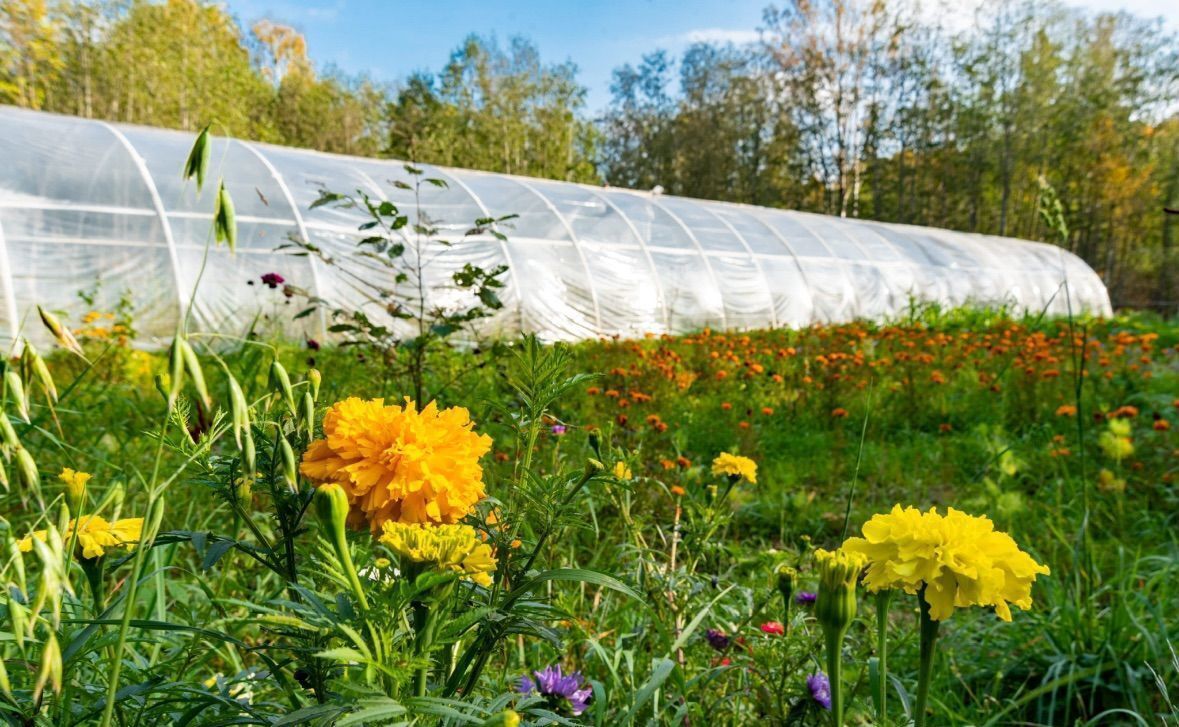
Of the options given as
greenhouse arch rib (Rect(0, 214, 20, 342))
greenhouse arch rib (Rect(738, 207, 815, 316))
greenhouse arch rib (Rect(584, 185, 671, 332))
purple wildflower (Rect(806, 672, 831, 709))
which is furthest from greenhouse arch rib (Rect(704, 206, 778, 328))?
purple wildflower (Rect(806, 672, 831, 709))

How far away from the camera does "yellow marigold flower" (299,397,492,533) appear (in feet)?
1.86

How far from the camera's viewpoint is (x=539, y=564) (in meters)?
1.14

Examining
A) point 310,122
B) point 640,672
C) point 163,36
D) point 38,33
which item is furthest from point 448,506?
point 310,122

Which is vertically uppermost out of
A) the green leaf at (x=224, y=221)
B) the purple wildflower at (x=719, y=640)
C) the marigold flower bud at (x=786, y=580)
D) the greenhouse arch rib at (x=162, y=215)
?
the greenhouse arch rib at (x=162, y=215)

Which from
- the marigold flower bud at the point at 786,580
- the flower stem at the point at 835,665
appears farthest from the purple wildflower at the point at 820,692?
the flower stem at the point at 835,665

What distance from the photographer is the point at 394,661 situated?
0.53 meters

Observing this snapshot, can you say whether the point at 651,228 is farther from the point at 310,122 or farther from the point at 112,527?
the point at 310,122

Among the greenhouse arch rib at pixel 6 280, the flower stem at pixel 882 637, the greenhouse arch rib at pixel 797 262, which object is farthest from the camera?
the greenhouse arch rib at pixel 797 262

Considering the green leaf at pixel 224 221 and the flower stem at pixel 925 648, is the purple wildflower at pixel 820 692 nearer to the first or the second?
the flower stem at pixel 925 648

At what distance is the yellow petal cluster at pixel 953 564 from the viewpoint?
23.4 inches

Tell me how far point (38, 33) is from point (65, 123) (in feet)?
20.4

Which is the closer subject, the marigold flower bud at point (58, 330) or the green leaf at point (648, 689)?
the marigold flower bud at point (58, 330)

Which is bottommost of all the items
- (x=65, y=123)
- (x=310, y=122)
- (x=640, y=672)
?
(x=640, y=672)

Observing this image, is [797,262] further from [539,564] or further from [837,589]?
[837,589]
